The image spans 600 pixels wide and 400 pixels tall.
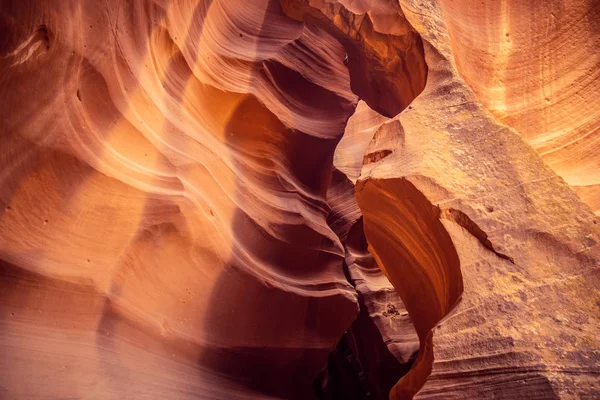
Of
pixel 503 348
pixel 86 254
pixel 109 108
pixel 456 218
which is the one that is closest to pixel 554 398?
pixel 503 348

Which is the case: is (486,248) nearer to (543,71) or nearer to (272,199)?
(543,71)

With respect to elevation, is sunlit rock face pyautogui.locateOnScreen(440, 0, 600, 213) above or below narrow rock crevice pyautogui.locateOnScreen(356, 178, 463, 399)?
above

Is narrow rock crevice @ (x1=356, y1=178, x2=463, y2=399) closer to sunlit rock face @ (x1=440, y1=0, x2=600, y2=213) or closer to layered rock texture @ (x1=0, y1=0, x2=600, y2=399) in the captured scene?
layered rock texture @ (x1=0, y1=0, x2=600, y2=399)

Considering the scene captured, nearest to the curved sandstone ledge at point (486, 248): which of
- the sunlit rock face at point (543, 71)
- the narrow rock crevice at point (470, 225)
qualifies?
the narrow rock crevice at point (470, 225)

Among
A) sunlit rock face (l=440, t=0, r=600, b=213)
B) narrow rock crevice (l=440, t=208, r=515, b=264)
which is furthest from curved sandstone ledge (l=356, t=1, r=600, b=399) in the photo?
sunlit rock face (l=440, t=0, r=600, b=213)

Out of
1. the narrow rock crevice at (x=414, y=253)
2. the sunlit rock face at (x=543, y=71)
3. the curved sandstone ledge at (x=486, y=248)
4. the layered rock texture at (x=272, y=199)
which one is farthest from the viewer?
the sunlit rock face at (x=543, y=71)

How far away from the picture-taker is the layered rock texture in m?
2.70

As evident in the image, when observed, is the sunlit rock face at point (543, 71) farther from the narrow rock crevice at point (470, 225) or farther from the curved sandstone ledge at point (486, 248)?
the narrow rock crevice at point (470, 225)

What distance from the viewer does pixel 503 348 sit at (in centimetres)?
240

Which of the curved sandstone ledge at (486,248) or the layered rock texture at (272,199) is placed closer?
the curved sandstone ledge at (486,248)

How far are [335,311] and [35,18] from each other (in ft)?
11.6

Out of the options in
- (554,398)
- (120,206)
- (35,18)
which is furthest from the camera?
(120,206)

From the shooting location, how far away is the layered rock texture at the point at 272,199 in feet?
8.84

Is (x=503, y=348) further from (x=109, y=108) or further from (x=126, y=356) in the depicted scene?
(x=109, y=108)
